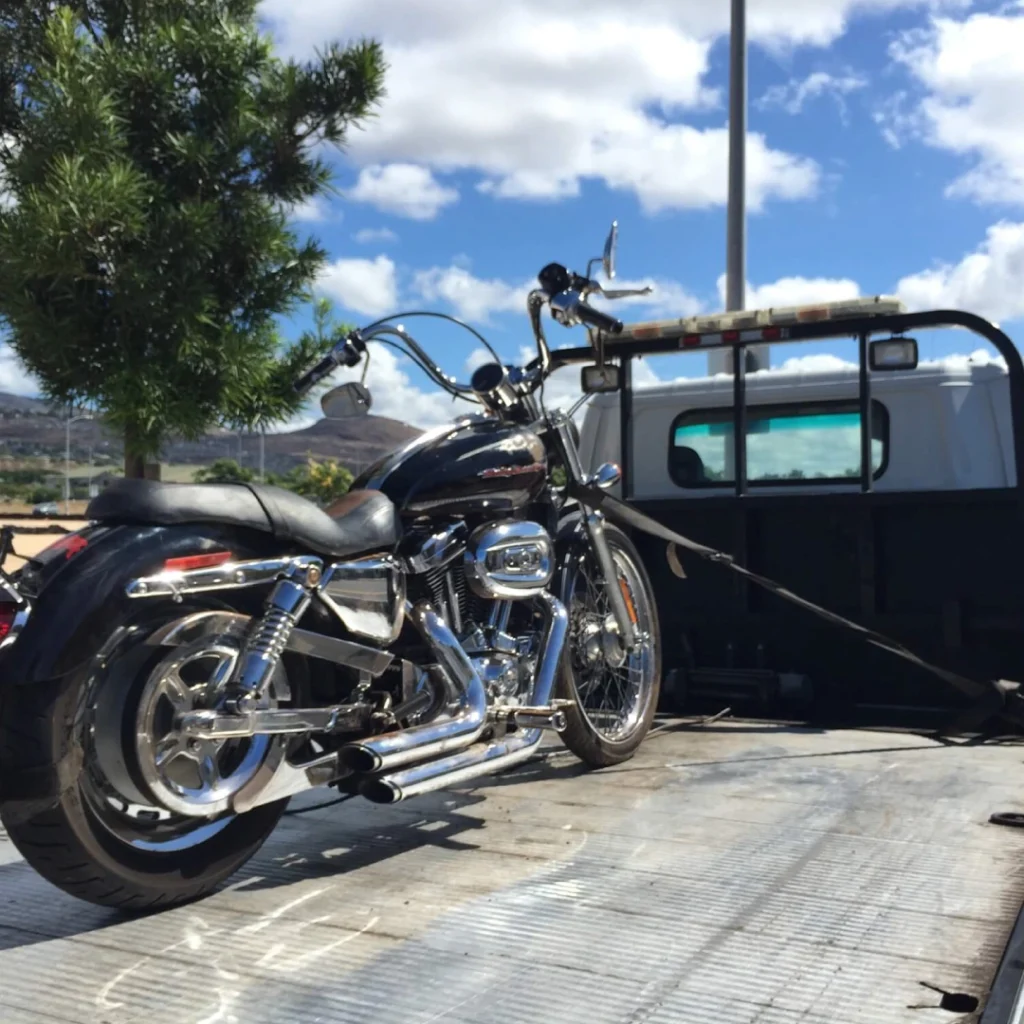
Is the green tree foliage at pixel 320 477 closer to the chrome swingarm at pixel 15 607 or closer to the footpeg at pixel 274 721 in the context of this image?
the footpeg at pixel 274 721

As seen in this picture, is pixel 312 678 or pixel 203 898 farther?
pixel 312 678

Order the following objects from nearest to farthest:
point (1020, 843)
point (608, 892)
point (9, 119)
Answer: point (608, 892) → point (1020, 843) → point (9, 119)

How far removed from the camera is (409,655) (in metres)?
3.70

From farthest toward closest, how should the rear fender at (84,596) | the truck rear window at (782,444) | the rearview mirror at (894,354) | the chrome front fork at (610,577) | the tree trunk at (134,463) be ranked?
the tree trunk at (134,463) → the truck rear window at (782,444) → the rearview mirror at (894,354) → the chrome front fork at (610,577) → the rear fender at (84,596)

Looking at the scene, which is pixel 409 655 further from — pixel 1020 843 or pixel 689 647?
pixel 689 647

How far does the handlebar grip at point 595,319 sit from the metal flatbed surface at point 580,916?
1.61 m

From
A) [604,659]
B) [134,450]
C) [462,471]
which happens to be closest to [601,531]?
[604,659]

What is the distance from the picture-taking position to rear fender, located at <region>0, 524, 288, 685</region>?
8.72 ft

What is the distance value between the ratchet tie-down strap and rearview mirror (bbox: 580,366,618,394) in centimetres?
61

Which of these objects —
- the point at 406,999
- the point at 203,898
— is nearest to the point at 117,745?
the point at 203,898

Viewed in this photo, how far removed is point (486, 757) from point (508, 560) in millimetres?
646

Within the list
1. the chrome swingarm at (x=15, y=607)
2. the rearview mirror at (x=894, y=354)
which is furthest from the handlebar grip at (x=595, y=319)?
the chrome swingarm at (x=15, y=607)

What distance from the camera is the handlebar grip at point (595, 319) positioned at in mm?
4430

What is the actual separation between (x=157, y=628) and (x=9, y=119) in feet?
34.1
